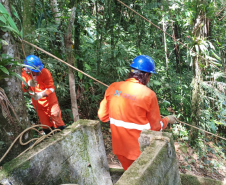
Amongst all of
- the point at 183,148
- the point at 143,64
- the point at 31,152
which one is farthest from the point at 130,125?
the point at 183,148

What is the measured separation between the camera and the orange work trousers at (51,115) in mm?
3623

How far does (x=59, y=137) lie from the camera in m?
1.75

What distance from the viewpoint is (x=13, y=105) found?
162 cm

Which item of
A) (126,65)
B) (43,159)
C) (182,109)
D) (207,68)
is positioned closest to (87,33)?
(126,65)

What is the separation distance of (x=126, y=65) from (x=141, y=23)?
4.96ft

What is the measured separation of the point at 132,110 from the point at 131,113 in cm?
→ 4

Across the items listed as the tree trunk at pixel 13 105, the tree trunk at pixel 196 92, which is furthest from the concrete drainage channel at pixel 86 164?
the tree trunk at pixel 196 92

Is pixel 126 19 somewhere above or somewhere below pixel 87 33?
above

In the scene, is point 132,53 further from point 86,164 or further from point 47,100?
point 86,164

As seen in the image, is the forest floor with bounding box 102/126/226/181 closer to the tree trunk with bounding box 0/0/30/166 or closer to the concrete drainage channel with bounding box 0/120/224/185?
the concrete drainage channel with bounding box 0/120/224/185

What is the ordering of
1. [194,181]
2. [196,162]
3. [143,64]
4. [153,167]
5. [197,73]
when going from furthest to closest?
[196,162]
[197,73]
[143,64]
[194,181]
[153,167]

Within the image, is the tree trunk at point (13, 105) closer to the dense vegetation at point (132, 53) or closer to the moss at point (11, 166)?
the moss at point (11, 166)

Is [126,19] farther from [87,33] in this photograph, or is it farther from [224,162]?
[224,162]

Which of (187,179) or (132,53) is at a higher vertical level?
(132,53)
